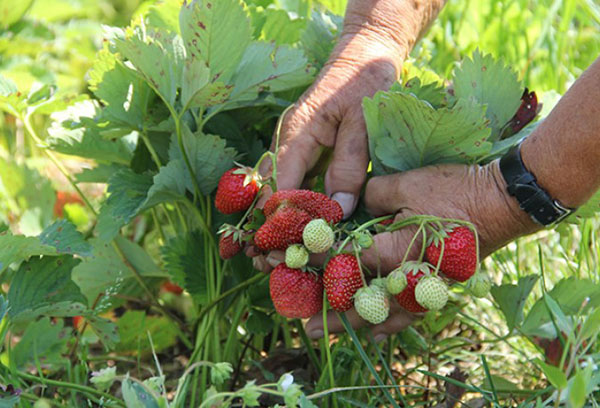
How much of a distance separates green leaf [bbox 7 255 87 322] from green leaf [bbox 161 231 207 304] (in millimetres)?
178

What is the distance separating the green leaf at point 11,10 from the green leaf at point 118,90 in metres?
1.16

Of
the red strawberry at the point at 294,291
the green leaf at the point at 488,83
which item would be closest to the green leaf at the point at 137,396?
the red strawberry at the point at 294,291

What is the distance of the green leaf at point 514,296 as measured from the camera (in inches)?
45.3

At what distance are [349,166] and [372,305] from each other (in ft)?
1.03

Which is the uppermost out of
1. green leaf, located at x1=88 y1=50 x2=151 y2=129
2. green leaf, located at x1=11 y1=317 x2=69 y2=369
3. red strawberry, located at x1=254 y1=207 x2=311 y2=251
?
green leaf, located at x1=88 y1=50 x2=151 y2=129

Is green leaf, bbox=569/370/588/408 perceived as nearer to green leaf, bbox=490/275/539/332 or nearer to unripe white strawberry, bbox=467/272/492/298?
unripe white strawberry, bbox=467/272/492/298

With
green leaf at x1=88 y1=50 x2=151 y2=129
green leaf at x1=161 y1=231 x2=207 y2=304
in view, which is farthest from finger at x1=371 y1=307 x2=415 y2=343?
green leaf at x1=88 y1=50 x2=151 y2=129

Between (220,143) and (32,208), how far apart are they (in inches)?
26.6

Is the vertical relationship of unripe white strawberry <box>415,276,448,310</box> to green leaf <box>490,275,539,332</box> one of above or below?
above

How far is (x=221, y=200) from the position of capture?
3.81 ft

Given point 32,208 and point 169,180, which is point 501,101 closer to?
point 169,180

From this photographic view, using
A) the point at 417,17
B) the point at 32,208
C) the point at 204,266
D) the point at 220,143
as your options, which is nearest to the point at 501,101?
the point at 417,17

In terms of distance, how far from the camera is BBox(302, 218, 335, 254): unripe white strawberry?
0.98 m

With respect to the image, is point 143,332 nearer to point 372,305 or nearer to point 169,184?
point 169,184
